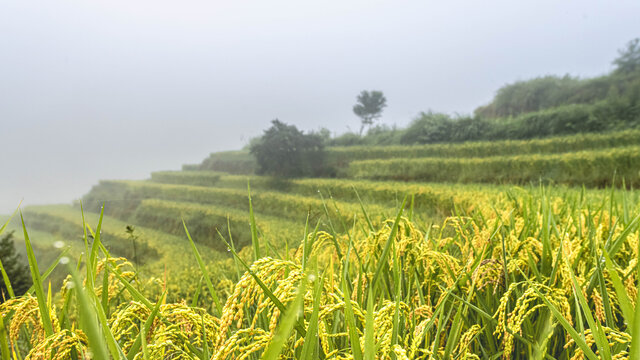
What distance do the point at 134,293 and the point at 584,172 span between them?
48.3 ft

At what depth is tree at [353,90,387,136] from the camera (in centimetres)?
4388

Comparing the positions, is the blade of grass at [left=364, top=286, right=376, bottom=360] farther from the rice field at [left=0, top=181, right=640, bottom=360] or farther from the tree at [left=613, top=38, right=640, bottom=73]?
the tree at [left=613, top=38, right=640, bottom=73]

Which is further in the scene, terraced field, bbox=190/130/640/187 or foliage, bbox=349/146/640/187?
terraced field, bbox=190/130/640/187

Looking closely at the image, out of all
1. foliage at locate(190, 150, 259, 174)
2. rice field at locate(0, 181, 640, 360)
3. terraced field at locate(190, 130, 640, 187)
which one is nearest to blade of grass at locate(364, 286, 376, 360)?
rice field at locate(0, 181, 640, 360)

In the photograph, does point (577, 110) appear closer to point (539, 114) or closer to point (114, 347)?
point (539, 114)

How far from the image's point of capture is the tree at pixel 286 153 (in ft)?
56.3

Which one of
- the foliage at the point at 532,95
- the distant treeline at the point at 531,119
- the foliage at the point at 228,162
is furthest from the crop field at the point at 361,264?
the foliage at the point at 532,95

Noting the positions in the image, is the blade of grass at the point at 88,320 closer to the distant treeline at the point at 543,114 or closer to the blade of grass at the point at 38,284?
the blade of grass at the point at 38,284

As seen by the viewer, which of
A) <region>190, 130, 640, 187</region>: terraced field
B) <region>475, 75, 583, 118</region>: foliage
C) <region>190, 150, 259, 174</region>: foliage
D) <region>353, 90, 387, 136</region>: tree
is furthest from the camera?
<region>353, 90, 387, 136</region>: tree

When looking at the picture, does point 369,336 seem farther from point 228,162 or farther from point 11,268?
point 228,162

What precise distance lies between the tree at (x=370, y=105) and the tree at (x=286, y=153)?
26.7 meters

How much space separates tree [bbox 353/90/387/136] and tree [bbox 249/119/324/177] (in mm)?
26668

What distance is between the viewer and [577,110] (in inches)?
714

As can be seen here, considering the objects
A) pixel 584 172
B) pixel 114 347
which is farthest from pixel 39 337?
pixel 584 172
